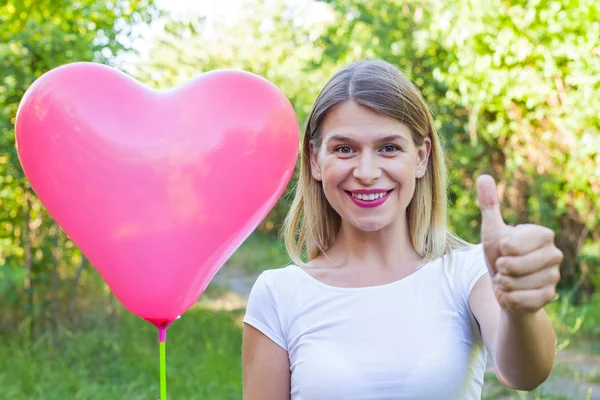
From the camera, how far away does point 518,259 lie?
107cm

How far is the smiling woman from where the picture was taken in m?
1.54

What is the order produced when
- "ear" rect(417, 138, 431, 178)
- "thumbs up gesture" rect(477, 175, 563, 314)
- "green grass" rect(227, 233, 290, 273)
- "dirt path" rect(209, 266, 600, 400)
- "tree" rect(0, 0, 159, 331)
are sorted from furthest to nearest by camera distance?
1. "green grass" rect(227, 233, 290, 273)
2. "tree" rect(0, 0, 159, 331)
3. "dirt path" rect(209, 266, 600, 400)
4. "ear" rect(417, 138, 431, 178)
5. "thumbs up gesture" rect(477, 175, 563, 314)

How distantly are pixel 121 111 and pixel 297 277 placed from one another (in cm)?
53

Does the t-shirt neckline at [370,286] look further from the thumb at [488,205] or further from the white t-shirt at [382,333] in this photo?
the thumb at [488,205]

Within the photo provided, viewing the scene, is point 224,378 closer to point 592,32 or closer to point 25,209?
point 25,209

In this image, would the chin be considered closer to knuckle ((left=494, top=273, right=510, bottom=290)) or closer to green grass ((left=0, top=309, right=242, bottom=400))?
knuckle ((left=494, top=273, right=510, bottom=290))

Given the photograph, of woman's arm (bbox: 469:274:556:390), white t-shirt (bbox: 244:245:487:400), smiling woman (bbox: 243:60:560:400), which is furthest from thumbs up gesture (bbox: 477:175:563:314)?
white t-shirt (bbox: 244:245:487:400)

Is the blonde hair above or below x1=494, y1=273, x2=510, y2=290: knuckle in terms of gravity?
below

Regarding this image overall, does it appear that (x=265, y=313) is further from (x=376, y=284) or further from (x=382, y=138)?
(x=382, y=138)

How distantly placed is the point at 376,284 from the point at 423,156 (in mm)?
304

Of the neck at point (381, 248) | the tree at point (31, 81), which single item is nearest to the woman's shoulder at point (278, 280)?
the neck at point (381, 248)

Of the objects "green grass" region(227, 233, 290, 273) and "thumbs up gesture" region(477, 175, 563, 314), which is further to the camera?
"green grass" region(227, 233, 290, 273)

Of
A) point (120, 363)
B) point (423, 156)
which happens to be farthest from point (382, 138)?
point (120, 363)

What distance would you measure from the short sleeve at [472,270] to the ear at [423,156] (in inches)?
8.6
